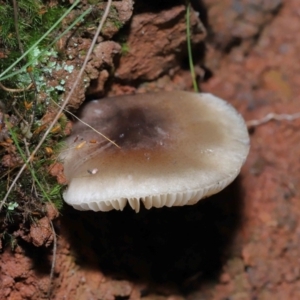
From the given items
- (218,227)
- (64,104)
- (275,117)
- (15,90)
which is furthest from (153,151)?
(275,117)

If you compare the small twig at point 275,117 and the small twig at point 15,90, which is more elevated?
the small twig at point 15,90

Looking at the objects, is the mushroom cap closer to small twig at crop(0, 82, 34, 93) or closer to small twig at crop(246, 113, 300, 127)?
small twig at crop(0, 82, 34, 93)

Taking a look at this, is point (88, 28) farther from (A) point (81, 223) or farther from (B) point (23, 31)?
(A) point (81, 223)

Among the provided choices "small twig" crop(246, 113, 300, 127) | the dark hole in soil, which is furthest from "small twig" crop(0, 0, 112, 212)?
"small twig" crop(246, 113, 300, 127)

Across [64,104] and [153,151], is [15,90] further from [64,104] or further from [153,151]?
[153,151]

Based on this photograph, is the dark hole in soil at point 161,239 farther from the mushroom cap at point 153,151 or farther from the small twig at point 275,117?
the small twig at point 275,117

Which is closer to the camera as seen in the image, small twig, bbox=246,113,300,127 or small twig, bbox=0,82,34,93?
small twig, bbox=0,82,34,93

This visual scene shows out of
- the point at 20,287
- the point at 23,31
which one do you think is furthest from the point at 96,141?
the point at 20,287

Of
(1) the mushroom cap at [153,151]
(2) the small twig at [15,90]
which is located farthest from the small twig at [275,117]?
(2) the small twig at [15,90]

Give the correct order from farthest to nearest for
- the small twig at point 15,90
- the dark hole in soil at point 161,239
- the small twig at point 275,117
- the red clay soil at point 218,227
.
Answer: the small twig at point 275,117 → the dark hole in soil at point 161,239 → the red clay soil at point 218,227 → the small twig at point 15,90
